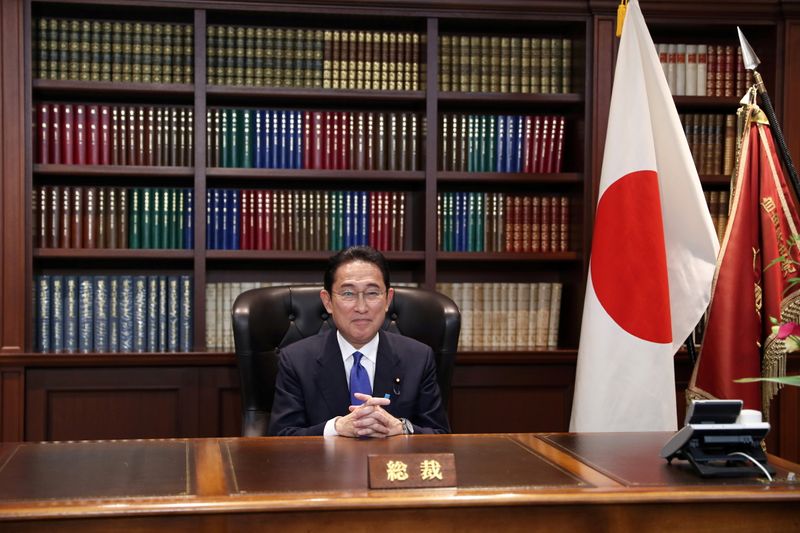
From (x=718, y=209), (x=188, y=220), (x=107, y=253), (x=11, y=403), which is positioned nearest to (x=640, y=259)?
(x=718, y=209)

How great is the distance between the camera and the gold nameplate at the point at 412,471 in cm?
170

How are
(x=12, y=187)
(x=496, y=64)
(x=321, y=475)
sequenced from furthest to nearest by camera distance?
1. (x=496, y=64)
2. (x=12, y=187)
3. (x=321, y=475)

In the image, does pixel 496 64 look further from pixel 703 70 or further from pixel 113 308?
pixel 113 308

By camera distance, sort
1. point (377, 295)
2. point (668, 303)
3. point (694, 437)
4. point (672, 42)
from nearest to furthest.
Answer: point (694, 437) < point (377, 295) < point (668, 303) < point (672, 42)

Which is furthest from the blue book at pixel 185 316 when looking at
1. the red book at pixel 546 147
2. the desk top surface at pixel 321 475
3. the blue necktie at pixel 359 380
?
the desk top surface at pixel 321 475

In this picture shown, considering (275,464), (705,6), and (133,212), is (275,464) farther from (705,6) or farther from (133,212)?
(705,6)

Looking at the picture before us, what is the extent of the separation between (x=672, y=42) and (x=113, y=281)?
259cm

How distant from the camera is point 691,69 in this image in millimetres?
3953

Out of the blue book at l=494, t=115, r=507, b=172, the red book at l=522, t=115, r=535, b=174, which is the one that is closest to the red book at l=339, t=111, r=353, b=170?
the blue book at l=494, t=115, r=507, b=172

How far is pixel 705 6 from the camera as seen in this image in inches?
150

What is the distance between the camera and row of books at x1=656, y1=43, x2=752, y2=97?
394cm

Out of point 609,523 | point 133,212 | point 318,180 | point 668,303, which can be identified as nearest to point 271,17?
point 318,180

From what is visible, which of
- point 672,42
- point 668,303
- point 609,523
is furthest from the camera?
point 672,42

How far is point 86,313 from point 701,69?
2701 millimetres
